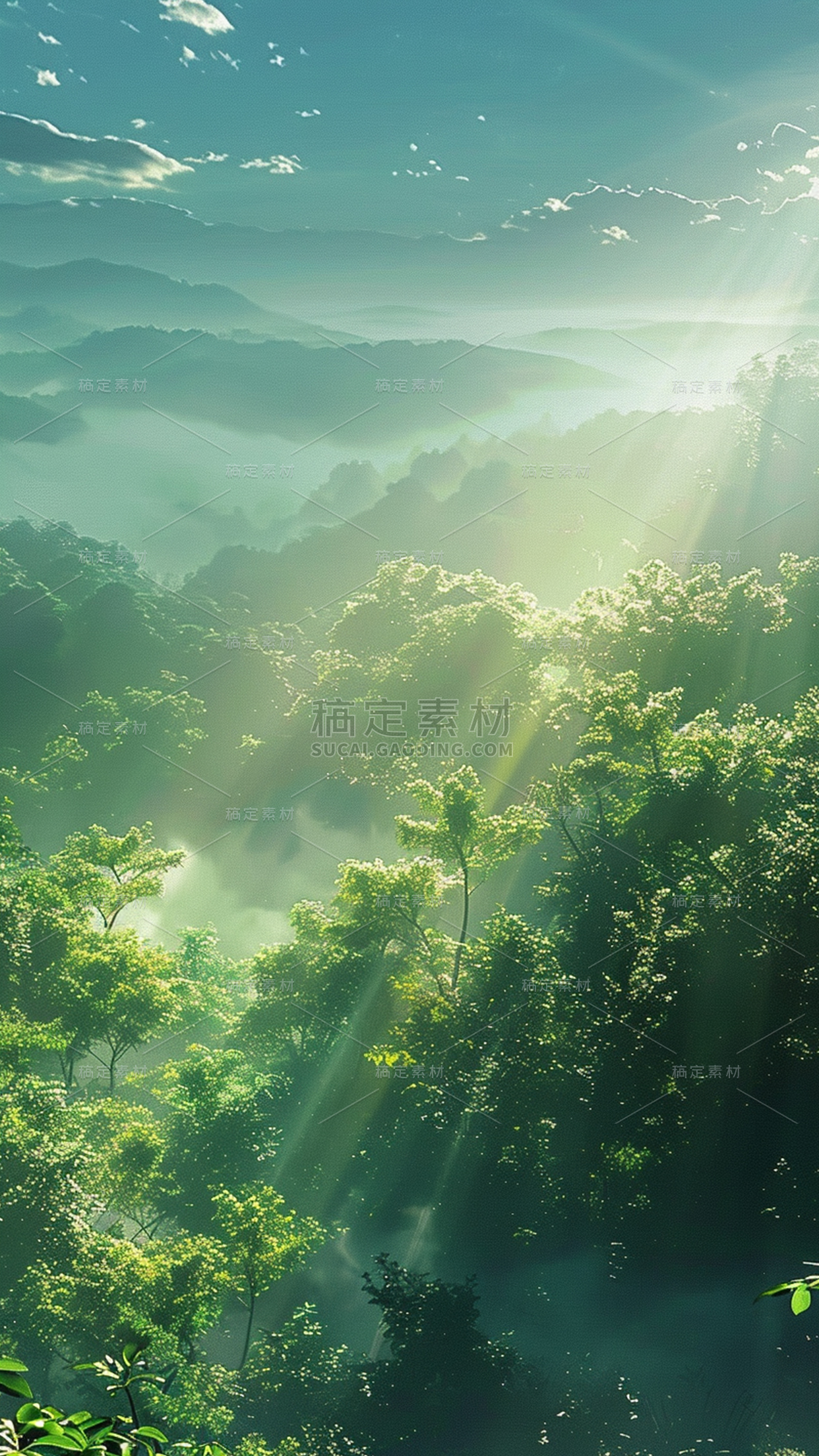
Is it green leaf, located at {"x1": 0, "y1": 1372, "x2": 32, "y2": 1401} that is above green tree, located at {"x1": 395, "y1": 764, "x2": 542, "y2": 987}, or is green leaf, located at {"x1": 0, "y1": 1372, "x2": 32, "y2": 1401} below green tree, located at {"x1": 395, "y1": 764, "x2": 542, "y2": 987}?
below

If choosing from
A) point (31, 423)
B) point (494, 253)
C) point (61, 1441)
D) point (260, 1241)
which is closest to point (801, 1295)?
point (61, 1441)

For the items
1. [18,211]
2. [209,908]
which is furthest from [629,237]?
[209,908]

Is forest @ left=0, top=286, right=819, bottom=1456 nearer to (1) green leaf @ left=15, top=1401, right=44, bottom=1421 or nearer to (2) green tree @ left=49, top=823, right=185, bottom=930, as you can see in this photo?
(2) green tree @ left=49, top=823, right=185, bottom=930

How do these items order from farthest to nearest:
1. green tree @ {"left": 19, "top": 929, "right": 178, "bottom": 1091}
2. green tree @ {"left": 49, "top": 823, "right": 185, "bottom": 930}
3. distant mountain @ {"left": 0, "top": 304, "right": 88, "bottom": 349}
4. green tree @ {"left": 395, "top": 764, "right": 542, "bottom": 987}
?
distant mountain @ {"left": 0, "top": 304, "right": 88, "bottom": 349}
green tree @ {"left": 49, "top": 823, "right": 185, "bottom": 930}
green tree @ {"left": 19, "top": 929, "right": 178, "bottom": 1091}
green tree @ {"left": 395, "top": 764, "right": 542, "bottom": 987}

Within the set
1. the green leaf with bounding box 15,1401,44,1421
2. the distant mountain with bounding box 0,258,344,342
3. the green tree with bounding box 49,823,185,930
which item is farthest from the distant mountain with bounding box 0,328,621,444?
the green leaf with bounding box 15,1401,44,1421

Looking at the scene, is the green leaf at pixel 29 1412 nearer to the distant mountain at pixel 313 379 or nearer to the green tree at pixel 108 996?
the green tree at pixel 108 996

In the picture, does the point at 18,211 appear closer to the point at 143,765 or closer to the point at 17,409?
the point at 17,409

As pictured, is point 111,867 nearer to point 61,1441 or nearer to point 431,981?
point 431,981

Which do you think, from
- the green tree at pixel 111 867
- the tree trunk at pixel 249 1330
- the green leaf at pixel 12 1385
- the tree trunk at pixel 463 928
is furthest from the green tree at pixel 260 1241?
the green leaf at pixel 12 1385
